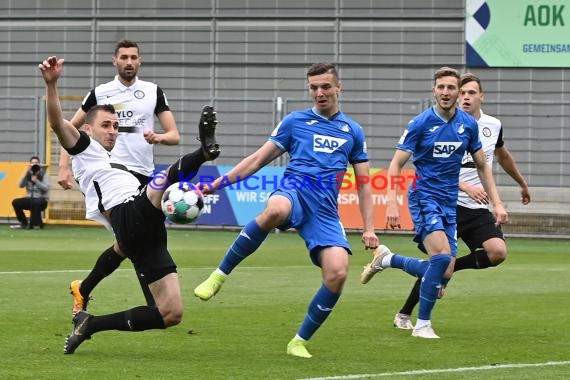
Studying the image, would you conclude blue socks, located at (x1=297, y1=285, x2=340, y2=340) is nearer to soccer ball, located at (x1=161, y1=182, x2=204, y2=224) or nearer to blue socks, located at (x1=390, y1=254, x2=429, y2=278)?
soccer ball, located at (x1=161, y1=182, x2=204, y2=224)

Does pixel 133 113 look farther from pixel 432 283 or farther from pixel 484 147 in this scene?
pixel 484 147

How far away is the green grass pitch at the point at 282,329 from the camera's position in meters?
8.17

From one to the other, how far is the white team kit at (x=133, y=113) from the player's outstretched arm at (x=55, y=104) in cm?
210

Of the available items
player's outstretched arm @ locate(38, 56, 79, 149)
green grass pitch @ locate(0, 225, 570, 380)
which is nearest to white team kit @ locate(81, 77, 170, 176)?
green grass pitch @ locate(0, 225, 570, 380)

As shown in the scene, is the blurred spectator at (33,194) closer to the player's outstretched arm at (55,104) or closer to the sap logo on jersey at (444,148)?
the sap logo on jersey at (444,148)

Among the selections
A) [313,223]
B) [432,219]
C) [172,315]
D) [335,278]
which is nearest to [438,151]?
[432,219]

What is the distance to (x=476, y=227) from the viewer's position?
462 inches

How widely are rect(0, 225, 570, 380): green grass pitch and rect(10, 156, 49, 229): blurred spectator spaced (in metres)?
7.93

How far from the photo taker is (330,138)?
29.9 feet

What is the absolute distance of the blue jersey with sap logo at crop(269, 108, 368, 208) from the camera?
8994mm

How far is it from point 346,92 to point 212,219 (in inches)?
183

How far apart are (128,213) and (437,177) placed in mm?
2887

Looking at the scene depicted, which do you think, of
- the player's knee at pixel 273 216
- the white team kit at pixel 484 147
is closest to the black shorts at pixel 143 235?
the player's knee at pixel 273 216

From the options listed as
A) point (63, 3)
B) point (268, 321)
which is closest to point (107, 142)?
point (268, 321)
